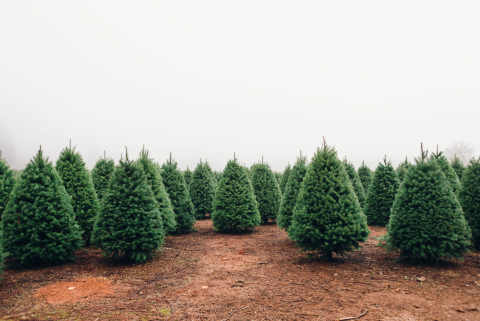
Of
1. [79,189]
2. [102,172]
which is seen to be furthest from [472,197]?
[102,172]

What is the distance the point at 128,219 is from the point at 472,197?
9.99m

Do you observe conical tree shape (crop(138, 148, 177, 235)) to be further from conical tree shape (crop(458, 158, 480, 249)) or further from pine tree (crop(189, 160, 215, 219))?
conical tree shape (crop(458, 158, 480, 249))

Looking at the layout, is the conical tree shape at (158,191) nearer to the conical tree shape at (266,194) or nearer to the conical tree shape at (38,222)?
the conical tree shape at (38,222)

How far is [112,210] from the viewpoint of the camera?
717 centimetres

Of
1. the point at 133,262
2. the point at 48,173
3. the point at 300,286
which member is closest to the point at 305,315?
the point at 300,286

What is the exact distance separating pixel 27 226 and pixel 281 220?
8093 millimetres

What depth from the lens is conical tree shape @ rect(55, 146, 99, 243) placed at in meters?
8.88

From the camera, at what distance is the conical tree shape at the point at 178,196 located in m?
12.1

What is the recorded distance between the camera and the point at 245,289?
5477 mm

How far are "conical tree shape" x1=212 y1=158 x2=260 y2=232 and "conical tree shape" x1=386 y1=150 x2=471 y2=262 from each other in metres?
5.84

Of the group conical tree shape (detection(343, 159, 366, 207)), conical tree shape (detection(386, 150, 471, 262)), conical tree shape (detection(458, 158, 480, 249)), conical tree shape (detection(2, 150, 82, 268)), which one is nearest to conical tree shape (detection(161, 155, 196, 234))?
conical tree shape (detection(2, 150, 82, 268))

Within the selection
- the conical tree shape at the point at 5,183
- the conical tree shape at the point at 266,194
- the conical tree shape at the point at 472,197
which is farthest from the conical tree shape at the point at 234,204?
the conical tree shape at the point at 472,197

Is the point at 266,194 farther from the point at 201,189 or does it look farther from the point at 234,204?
the point at 201,189

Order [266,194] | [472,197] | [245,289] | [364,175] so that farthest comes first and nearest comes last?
[364,175] < [266,194] < [472,197] < [245,289]
